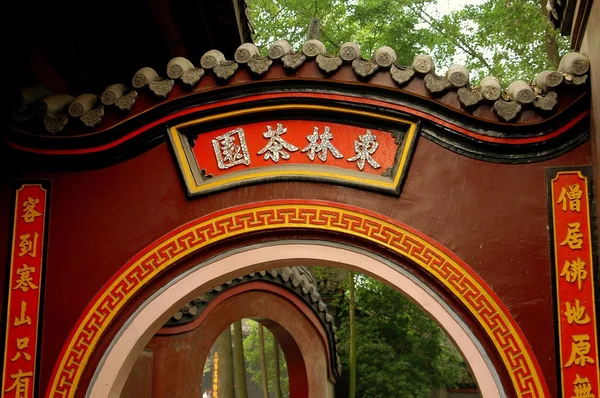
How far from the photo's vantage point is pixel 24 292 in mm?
5426

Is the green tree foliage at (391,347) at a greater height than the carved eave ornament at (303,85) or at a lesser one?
lesser

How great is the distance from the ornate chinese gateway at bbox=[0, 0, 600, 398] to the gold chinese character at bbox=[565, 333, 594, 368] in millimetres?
11

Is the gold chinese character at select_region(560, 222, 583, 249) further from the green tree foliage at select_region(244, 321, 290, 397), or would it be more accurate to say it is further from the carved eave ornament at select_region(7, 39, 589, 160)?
the green tree foliage at select_region(244, 321, 290, 397)

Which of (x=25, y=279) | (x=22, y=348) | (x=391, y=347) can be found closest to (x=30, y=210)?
(x=25, y=279)

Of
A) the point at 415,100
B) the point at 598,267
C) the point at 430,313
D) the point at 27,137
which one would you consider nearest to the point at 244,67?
the point at 415,100

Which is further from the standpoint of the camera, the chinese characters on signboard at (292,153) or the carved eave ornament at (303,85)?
the chinese characters on signboard at (292,153)

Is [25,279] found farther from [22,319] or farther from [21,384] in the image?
[21,384]

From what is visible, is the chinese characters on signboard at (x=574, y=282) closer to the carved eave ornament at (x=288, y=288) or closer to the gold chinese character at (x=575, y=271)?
the gold chinese character at (x=575, y=271)

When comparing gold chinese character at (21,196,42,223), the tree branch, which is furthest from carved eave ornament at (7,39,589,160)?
the tree branch

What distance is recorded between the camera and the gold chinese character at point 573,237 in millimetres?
5008

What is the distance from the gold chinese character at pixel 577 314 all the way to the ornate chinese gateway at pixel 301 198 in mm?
12

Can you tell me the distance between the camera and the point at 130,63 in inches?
288

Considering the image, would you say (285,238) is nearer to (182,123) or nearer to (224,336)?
(182,123)

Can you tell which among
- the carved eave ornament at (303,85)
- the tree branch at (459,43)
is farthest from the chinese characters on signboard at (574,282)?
the tree branch at (459,43)
